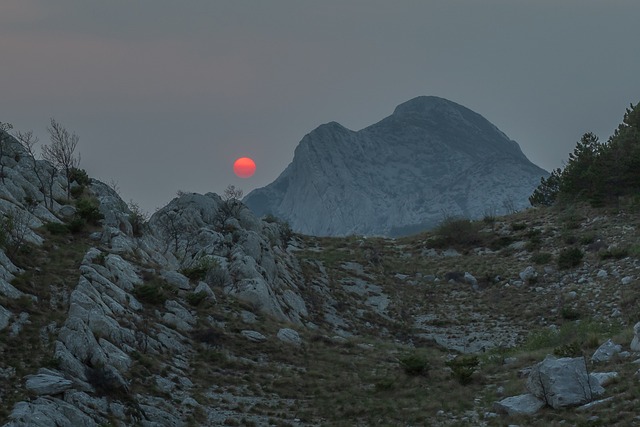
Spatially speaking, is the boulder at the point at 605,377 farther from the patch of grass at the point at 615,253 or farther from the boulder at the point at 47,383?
the patch of grass at the point at 615,253

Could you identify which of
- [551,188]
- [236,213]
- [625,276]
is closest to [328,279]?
[236,213]

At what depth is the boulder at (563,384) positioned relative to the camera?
19.4m

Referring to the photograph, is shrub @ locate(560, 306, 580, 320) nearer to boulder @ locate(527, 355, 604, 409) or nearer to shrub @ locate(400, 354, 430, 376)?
shrub @ locate(400, 354, 430, 376)

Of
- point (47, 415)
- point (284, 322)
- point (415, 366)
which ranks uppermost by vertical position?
point (284, 322)

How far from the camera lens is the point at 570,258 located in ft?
162

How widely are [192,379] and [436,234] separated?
47.1 m

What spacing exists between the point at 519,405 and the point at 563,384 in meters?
1.75

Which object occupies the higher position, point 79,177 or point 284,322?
point 79,177

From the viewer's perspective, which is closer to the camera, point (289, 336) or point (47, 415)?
point (47, 415)

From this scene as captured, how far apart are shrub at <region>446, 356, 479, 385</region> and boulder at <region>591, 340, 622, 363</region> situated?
536 centimetres

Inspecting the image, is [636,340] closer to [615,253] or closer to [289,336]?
[289,336]

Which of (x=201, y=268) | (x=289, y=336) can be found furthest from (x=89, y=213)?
(x=289, y=336)

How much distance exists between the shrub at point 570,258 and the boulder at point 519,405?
103 ft

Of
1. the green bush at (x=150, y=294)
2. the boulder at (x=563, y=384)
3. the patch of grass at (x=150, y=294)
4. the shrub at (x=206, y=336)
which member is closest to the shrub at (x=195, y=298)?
the patch of grass at (x=150, y=294)
